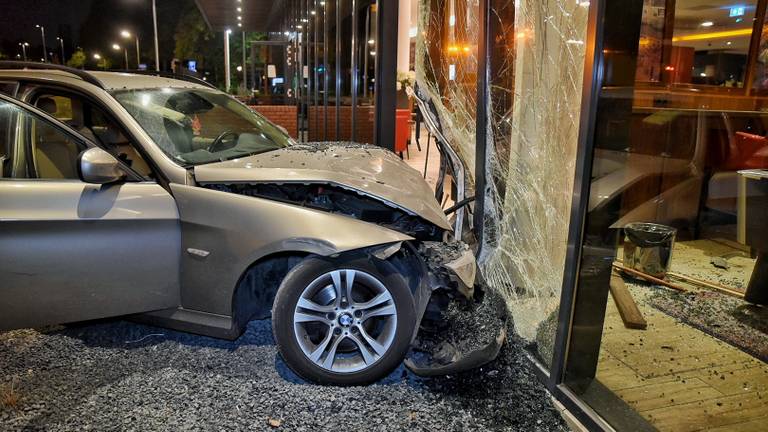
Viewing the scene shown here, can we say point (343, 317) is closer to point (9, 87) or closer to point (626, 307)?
point (626, 307)

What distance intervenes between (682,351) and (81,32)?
93.4 meters

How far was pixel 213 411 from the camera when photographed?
297 centimetres

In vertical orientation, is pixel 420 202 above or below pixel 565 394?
above

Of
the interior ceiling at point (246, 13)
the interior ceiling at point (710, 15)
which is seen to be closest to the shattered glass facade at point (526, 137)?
the interior ceiling at point (710, 15)

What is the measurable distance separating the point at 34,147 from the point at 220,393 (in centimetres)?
201

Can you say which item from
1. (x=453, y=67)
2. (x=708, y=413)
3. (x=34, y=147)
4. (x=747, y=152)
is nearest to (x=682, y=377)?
(x=708, y=413)

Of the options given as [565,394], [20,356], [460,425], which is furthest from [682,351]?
[20,356]

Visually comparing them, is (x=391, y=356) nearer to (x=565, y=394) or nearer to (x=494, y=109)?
(x=565, y=394)

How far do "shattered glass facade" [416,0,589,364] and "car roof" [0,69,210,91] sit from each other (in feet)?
7.54

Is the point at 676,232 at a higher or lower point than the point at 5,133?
lower

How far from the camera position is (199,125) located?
4.26 metres

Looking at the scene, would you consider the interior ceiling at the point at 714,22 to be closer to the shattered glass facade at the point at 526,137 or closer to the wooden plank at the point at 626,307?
the shattered glass facade at the point at 526,137

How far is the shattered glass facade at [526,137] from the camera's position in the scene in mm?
3305

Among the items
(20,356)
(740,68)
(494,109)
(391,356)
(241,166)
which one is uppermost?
(740,68)
